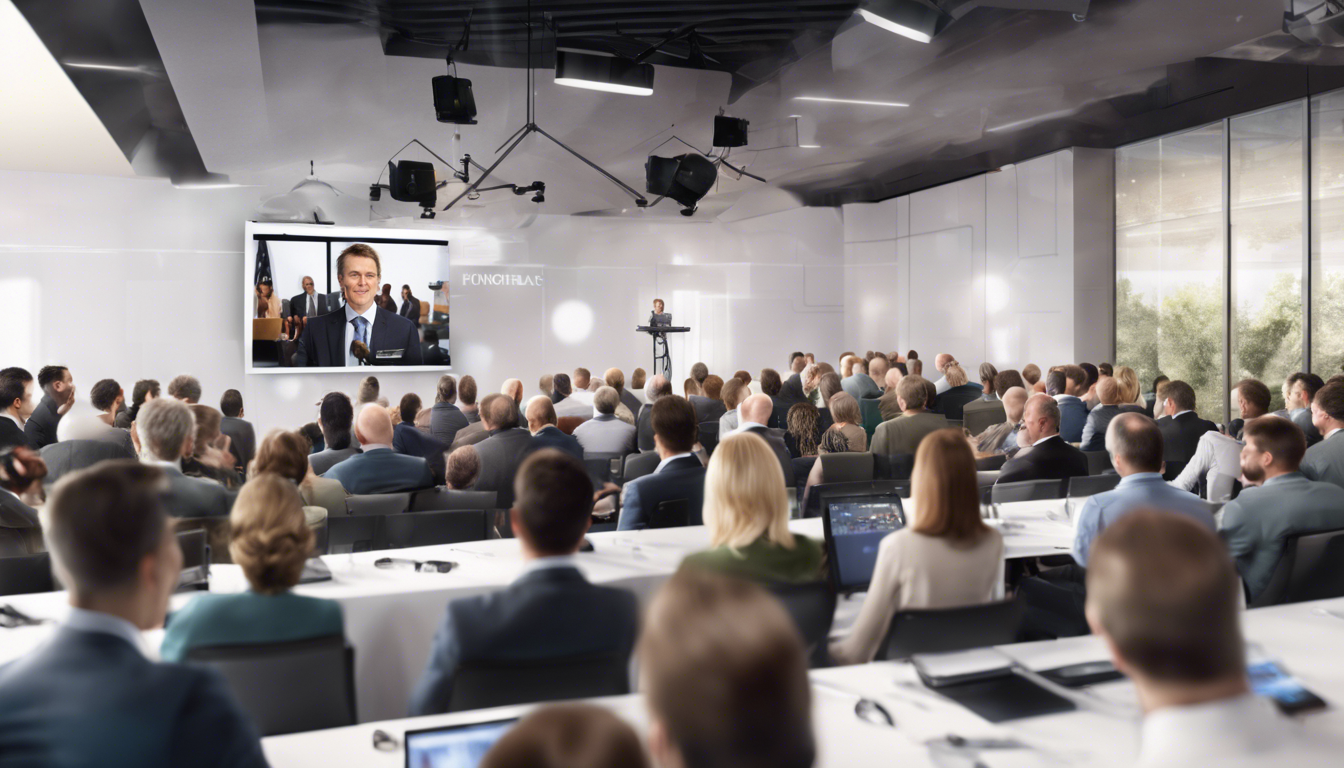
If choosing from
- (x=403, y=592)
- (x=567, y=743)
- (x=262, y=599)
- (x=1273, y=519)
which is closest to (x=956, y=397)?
Answer: (x=1273, y=519)

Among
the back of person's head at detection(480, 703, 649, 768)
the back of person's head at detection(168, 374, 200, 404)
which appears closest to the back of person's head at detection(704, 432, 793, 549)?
the back of person's head at detection(480, 703, 649, 768)

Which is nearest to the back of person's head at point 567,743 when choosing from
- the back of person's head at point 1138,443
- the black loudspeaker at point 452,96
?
the back of person's head at point 1138,443

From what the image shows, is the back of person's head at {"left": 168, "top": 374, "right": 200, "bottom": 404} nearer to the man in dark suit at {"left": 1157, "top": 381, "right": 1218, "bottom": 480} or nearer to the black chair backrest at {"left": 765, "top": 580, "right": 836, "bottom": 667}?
the black chair backrest at {"left": 765, "top": 580, "right": 836, "bottom": 667}

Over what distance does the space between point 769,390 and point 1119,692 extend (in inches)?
242

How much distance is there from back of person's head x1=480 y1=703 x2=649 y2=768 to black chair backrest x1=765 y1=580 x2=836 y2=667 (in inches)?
73.6

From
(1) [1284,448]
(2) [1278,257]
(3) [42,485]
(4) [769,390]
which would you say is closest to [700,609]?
(1) [1284,448]

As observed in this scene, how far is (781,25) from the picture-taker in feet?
25.1

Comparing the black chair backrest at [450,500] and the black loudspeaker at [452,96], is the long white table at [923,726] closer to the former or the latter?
the black chair backrest at [450,500]

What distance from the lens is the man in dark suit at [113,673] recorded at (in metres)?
1.34

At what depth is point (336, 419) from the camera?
5.22 m

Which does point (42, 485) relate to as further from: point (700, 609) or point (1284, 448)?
point (1284, 448)

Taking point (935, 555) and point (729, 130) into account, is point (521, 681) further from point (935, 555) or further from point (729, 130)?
point (729, 130)

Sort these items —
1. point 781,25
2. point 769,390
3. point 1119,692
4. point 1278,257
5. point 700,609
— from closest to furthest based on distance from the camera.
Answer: point 700,609 < point 1119,692 < point 781,25 < point 769,390 < point 1278,257

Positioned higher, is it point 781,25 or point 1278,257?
point 781,25
